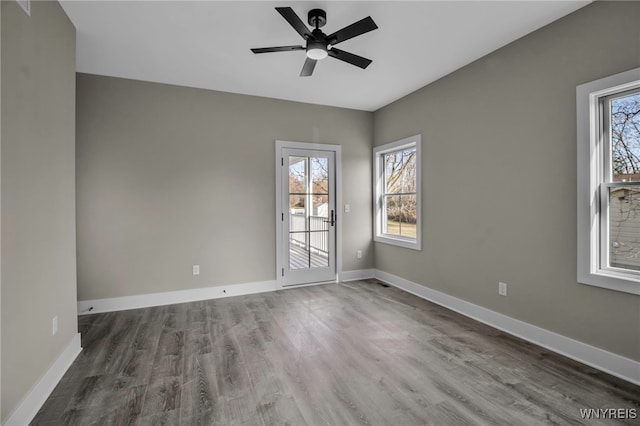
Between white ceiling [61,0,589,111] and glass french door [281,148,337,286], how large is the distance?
1.16 m

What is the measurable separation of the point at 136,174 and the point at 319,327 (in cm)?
290

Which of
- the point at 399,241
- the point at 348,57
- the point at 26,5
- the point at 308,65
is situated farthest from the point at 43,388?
the point at 399,241

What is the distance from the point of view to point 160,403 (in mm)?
2057

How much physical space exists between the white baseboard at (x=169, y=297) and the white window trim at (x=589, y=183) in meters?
3.59

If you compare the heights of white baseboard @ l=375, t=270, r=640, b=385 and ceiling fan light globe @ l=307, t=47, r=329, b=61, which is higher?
ceiling fan light globe @ l=307, t=47, r=329, b=61

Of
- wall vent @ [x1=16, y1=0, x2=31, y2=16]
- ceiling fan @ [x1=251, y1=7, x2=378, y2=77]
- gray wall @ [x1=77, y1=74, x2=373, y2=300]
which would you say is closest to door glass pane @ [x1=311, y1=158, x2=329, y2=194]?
gray wall @ [x1=77, y1=74, x2=373, y2=300]

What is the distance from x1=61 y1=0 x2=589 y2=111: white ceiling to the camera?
8.25 feet

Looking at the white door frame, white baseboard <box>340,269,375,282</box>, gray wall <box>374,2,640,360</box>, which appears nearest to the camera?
gray wall <box>374,2,640,360</box>

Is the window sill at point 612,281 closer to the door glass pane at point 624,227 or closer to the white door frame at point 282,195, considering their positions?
the door glass pane at point 624,227

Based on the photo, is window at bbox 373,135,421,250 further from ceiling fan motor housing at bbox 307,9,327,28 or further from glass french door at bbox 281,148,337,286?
ceiling fan motor housing at bbox 307,9,327,28

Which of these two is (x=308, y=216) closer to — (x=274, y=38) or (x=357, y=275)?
(x=357, y=275)

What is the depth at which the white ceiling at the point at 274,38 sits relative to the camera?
251 cm

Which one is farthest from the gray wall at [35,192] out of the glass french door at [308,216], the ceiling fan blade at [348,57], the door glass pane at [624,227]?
the door glass pane at [624,227]

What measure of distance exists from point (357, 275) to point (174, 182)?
3130 millimetres
